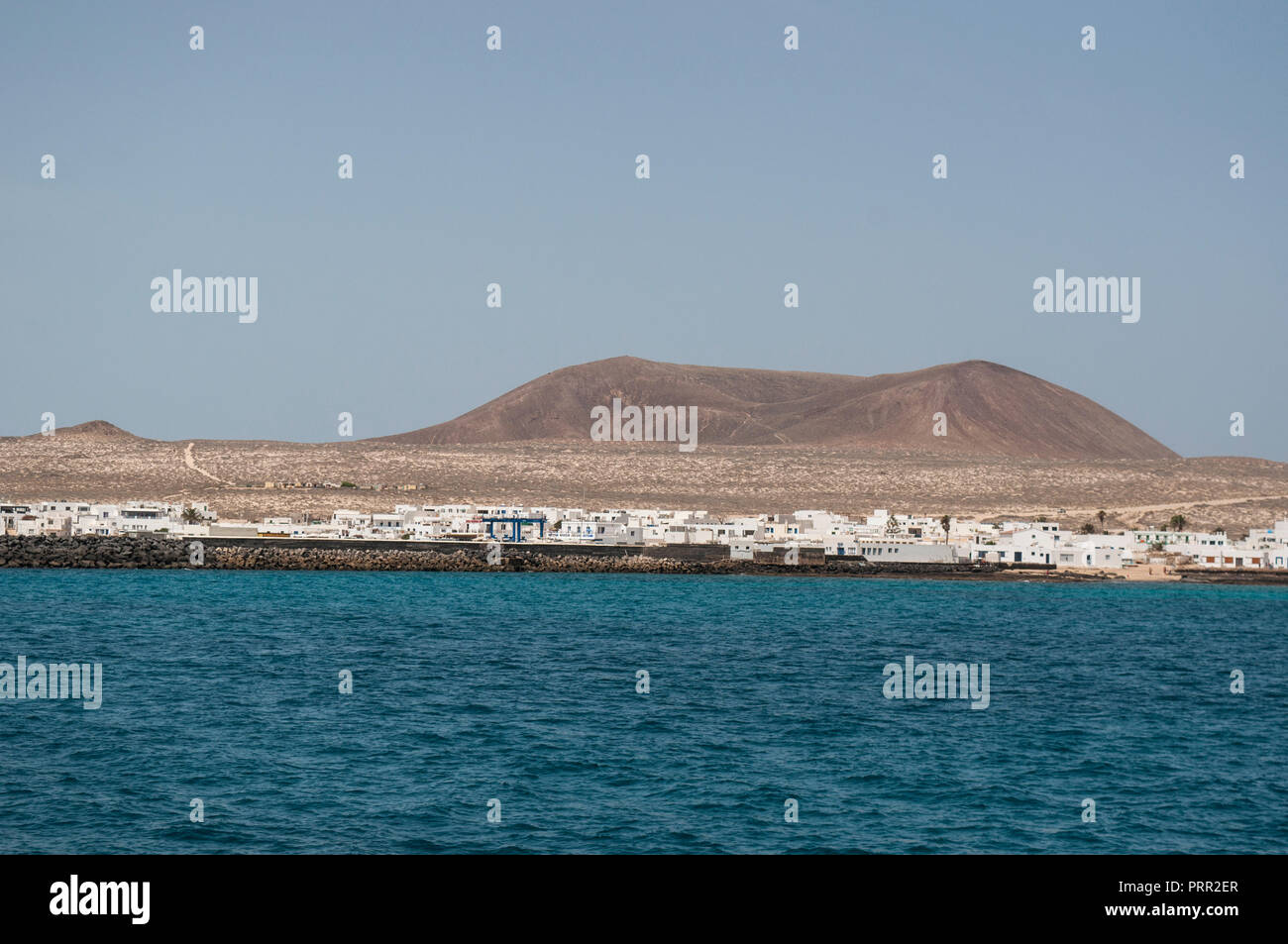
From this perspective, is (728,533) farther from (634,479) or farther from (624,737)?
(624,737)

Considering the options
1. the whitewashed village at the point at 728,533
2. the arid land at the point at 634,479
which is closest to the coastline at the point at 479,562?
the whitewashed village at the point at 728,533

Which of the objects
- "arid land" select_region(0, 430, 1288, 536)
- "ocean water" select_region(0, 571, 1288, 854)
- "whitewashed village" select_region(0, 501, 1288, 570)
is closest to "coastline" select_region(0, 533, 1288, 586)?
"whitewashed village" select_region(0, 501, 1288, 570)

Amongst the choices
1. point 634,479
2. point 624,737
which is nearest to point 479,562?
point 634,479

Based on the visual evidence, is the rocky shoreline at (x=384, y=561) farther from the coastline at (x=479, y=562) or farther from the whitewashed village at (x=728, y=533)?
the whitewashed village at (x=728, y=533)

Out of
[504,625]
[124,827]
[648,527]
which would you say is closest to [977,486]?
[648,527]

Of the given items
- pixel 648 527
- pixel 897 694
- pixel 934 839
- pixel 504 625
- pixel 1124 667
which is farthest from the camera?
pixel 648 527

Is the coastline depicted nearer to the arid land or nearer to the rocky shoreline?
the rocky shoreline

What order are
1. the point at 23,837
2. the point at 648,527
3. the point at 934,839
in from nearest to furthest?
the point at 23,837 → the point at 934,839 → the point at 648,527
